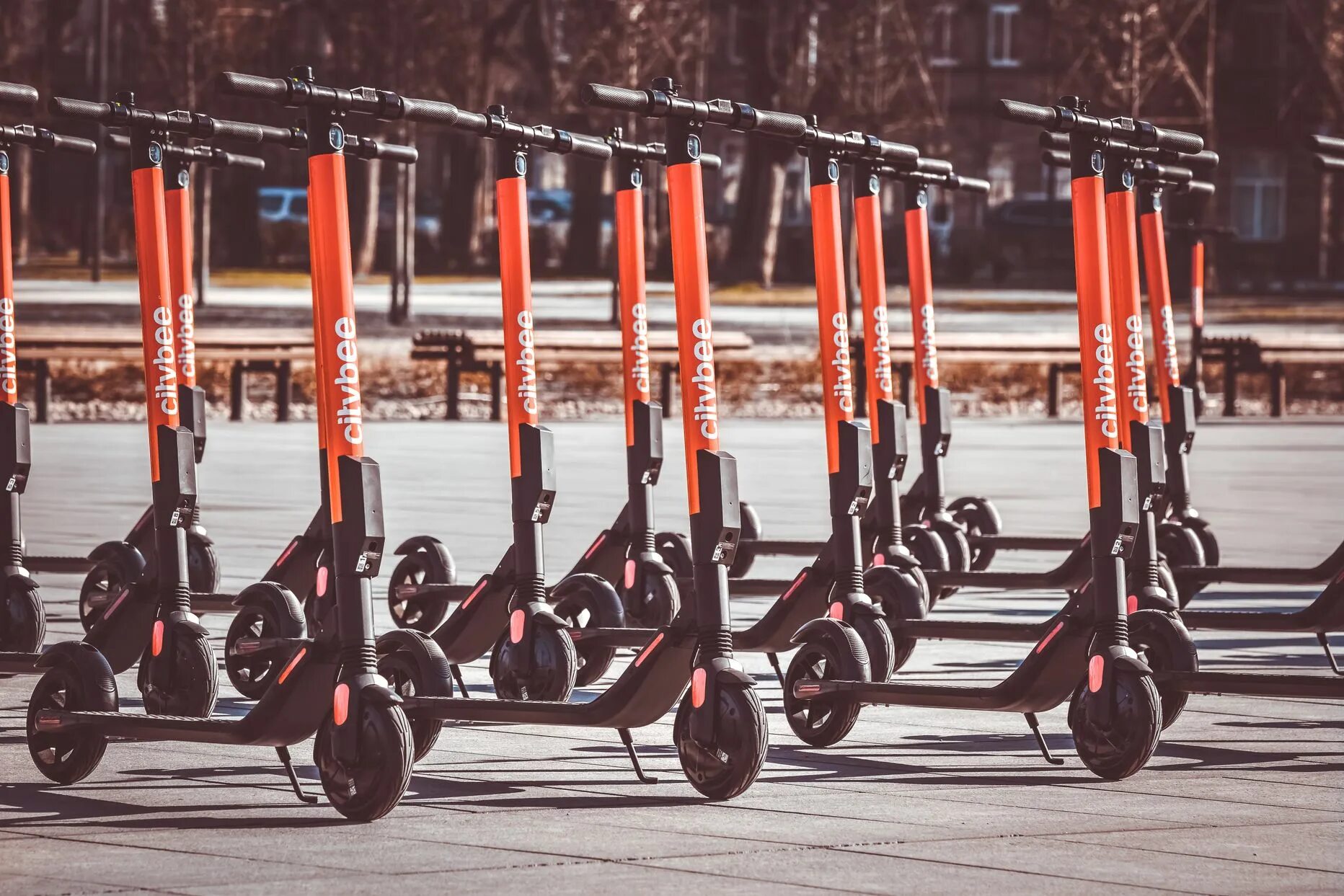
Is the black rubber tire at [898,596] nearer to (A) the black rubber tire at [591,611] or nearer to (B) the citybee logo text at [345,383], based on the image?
(A) the black rubber tire at [591,611]

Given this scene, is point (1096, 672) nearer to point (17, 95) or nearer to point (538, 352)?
point (17, 95)

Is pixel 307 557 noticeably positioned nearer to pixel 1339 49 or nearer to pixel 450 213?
pixel 1339 49

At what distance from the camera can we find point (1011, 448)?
20562mm

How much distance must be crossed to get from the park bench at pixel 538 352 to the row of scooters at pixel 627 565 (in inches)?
508

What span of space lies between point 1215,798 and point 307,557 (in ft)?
12.2

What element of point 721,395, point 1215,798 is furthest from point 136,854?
point 721,395

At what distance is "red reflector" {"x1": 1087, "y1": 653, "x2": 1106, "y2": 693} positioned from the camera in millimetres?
6910

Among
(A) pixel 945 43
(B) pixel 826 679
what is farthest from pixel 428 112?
(A) pixel 945 43

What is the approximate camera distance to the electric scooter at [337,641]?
620 centimetres

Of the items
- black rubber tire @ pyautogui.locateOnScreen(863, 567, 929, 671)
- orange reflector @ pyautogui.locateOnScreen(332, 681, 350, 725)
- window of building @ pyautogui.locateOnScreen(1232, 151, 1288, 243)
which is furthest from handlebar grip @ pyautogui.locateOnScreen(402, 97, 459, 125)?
window of building @ pyautogui.locateOnScreen(1232, 151, 1288, 243)

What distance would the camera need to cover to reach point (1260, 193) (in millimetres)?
53562

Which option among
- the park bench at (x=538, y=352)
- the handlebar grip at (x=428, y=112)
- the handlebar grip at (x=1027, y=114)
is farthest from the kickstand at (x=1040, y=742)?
the park bench at (x=538, y=352)

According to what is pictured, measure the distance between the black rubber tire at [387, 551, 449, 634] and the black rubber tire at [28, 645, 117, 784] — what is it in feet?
9.64

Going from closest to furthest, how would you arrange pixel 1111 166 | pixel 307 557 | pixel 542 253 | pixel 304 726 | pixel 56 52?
pixel 304 726 < pixel 1111 166 < pixel 307 557 < pixel 56 52 < pixel 542 253
